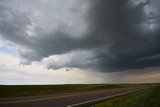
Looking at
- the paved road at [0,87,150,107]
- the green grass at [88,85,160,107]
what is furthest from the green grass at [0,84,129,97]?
the green grass at [88,85,160,107]

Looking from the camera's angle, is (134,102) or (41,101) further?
(134,102)

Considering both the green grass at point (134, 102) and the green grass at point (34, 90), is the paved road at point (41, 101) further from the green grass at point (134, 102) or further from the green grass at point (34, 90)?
the green grass at point (34, 90)

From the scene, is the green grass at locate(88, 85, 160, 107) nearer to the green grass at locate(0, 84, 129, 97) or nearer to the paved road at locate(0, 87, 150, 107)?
the paved road at locate(0, 87, 150, 107)

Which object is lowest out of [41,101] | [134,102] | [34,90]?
[134,102]

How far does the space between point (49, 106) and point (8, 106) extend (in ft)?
6.72

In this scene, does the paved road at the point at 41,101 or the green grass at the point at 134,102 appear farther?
the green grass at the point at 134,102

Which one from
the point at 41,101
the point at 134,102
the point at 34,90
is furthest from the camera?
the point at 34,90

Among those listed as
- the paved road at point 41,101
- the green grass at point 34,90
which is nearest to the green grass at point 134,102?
the paved road at point 41,101

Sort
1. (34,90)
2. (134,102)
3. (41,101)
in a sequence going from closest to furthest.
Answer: (41,101) < (134,102) < (34,90)

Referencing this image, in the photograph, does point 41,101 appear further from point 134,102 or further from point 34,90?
point 34,90

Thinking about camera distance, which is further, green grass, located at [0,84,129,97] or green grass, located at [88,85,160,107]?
green grass, located at [0,84,129,97]

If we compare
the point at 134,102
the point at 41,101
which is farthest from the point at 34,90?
the point at 134,102

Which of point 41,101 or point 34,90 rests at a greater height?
point 34,90

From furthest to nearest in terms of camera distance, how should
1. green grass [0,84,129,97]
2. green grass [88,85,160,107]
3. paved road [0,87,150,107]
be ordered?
green grass [0,84,129,97] < green grass [88,85,160,107] < paved road [0,87,150,107]
